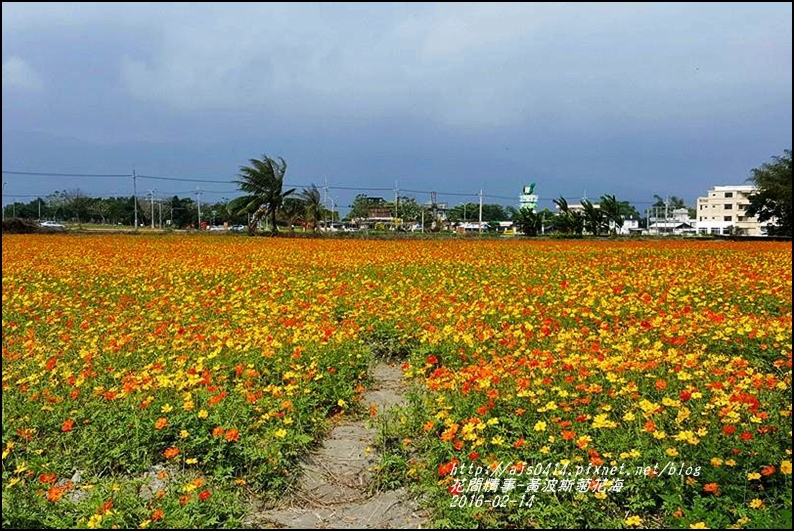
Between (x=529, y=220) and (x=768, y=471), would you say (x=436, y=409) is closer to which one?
(x=768, y=471)

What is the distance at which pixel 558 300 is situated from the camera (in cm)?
654

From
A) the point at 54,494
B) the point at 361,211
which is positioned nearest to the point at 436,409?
the point at 54,494

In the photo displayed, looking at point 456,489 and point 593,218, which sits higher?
point 593,218

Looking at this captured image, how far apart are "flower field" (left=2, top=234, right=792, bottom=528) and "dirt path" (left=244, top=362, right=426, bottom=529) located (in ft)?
0.36

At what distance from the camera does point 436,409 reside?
3562 millimetres

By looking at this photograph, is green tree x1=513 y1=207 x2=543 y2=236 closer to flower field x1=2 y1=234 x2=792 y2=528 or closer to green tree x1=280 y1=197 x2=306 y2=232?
green tree x1=280 y1=197 x2=306 y2=232

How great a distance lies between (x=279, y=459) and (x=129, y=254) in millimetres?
11766

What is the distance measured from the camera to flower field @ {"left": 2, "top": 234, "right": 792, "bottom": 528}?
8.72ft

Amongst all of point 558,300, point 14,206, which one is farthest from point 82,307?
point 14,206

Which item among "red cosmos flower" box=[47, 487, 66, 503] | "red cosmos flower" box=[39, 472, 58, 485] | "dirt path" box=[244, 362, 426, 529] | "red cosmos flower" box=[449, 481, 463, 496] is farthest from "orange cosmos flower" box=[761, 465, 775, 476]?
"red cosmos flower" box=[39, 472, 58, 485]

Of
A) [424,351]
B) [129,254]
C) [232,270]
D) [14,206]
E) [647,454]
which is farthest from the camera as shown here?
[14,206]

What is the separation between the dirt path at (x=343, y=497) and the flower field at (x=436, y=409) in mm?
109

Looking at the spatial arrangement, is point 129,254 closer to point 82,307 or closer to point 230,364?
point 82,307

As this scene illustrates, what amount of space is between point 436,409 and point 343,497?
79cm
